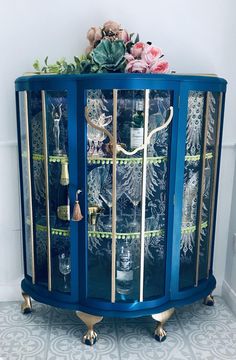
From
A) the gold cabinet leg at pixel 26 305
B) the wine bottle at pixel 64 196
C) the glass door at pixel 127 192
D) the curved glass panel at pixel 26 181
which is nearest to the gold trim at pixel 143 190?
the glass door at pixel 127 192

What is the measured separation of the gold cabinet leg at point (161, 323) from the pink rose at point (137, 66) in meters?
1.09

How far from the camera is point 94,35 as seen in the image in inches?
69.7

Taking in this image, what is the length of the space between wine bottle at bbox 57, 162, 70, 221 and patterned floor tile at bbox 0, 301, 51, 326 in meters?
0.60

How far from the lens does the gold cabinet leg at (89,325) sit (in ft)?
5.74

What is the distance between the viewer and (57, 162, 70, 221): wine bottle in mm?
1672

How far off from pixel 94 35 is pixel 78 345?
1.43 m

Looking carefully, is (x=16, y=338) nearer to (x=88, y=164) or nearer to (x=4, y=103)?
(x=88, y=164)

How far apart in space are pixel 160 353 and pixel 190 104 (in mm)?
1115

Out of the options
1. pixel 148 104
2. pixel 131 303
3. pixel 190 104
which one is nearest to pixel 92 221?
pixel 131 303

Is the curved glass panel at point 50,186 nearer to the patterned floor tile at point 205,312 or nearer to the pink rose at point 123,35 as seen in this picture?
the pink rose at point 123,35

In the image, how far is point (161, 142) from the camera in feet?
5.48

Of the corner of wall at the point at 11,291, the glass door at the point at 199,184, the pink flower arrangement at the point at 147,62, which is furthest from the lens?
the corner of wall at the point at 11,291

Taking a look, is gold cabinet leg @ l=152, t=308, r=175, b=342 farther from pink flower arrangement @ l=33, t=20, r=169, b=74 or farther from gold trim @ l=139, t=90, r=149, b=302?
pink flower arrangement @ l=33, t=20, r=169, b=74

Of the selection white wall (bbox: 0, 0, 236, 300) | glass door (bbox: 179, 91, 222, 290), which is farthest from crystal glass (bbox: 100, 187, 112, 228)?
white wall (bbox: 0, 0, 236, 300)
